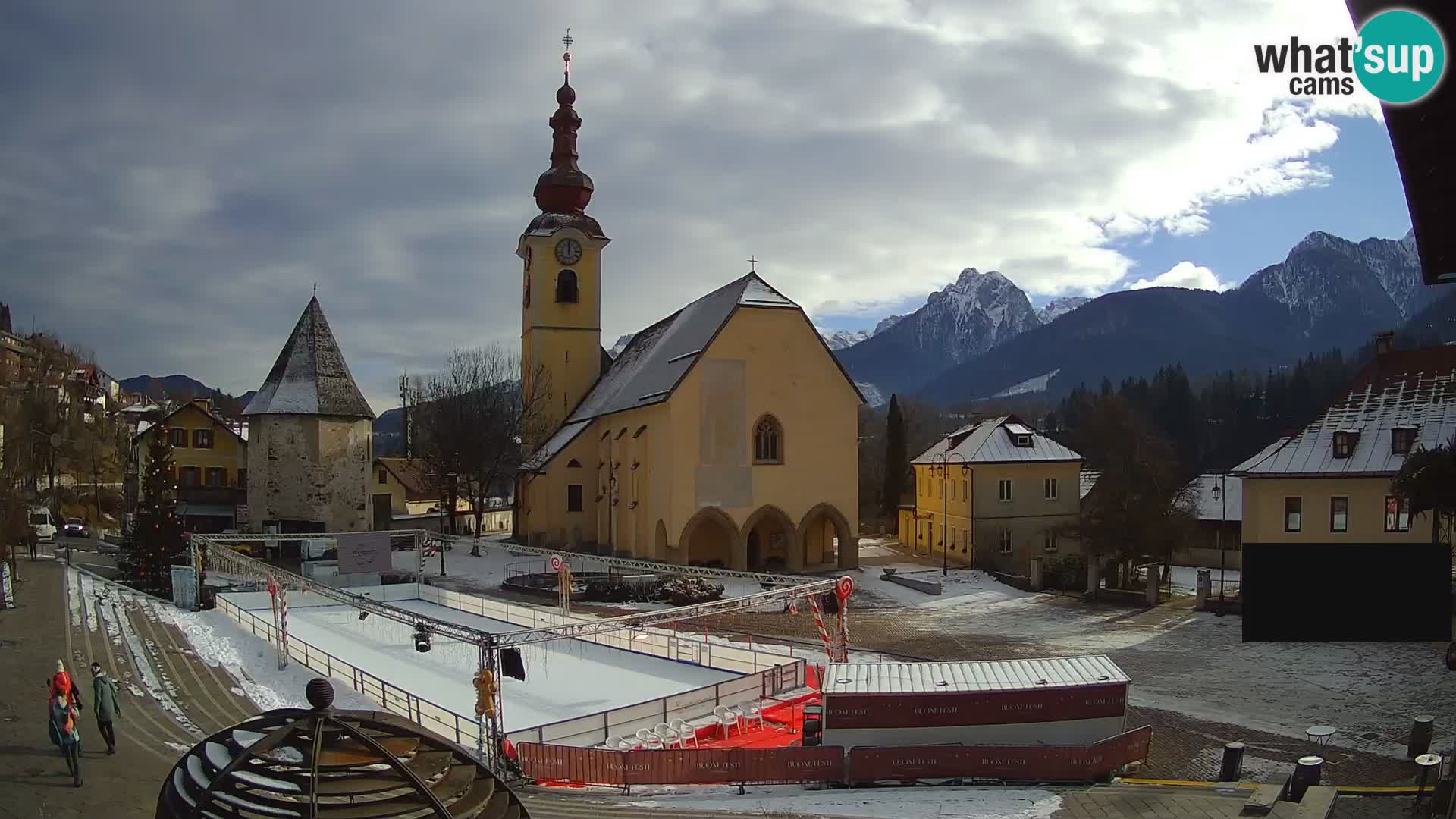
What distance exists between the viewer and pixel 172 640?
24656 millimetres

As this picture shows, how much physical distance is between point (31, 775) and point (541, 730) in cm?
718

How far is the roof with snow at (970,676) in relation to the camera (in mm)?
16188

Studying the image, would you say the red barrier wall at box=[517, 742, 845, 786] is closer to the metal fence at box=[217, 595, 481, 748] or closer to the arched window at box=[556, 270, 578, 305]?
the metal fence at box=[217, 595, 481, 748]

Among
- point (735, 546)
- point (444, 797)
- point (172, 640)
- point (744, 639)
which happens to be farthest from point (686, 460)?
point (444, 797)

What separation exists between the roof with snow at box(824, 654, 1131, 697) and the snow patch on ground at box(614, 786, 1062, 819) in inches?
68.2

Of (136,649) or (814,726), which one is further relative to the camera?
(136,649)

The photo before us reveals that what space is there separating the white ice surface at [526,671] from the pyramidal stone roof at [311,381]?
15.9 meters

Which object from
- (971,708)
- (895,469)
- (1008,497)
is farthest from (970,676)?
(895,469)

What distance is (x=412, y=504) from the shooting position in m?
78.2

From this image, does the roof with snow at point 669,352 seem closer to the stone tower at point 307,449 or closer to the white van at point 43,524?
the stone tower at point 307,449

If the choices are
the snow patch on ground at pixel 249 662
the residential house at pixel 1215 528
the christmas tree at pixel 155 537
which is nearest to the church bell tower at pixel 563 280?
the christmas tree at pixel 155 537

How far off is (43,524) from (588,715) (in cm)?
4382

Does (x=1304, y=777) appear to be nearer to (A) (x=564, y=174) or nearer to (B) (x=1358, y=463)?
(B) (x=1358, y=463)

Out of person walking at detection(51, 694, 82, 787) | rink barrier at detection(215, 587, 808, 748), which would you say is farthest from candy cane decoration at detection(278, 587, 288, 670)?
person walking at detection(51, 694, 82, 787)
